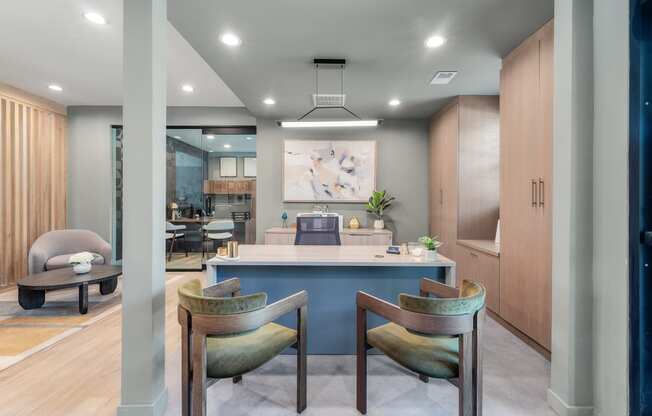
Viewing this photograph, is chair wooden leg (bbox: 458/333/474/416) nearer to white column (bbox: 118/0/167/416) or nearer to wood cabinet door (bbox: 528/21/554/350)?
wood cabinet door (bbox: 528/21/554/350)

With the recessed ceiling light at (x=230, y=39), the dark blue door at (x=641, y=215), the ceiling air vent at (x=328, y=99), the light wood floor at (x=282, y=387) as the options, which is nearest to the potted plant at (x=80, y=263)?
the light wood floor at (x=282, y=387)

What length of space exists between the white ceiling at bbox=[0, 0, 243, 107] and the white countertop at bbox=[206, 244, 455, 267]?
2.25 m

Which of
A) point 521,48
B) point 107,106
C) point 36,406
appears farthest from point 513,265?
point 107,106

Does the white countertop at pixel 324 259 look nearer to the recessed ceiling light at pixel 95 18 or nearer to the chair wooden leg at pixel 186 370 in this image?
the chair wooden leg at pixel 186 370

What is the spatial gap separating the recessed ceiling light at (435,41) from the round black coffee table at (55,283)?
4281mm

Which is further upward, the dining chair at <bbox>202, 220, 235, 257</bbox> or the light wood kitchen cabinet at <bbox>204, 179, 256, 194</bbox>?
the light wood kitchen cabinet at <bbox>204, 179, 256, 194</bbox>

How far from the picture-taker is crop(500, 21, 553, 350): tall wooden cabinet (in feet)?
7.72

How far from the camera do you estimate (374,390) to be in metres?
2.00

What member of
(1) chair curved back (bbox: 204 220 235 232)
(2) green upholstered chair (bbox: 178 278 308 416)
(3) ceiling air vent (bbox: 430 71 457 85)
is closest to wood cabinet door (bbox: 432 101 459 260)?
(3) ceiling air vent (bbox: 430 71 457 85)

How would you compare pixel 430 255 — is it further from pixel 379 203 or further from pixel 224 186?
pixel 224 186

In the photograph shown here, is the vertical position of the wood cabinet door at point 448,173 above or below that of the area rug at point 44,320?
above

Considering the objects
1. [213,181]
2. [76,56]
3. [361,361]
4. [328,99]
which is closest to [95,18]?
[76,56]

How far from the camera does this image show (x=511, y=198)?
2.82m

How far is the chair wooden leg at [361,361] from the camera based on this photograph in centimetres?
175
